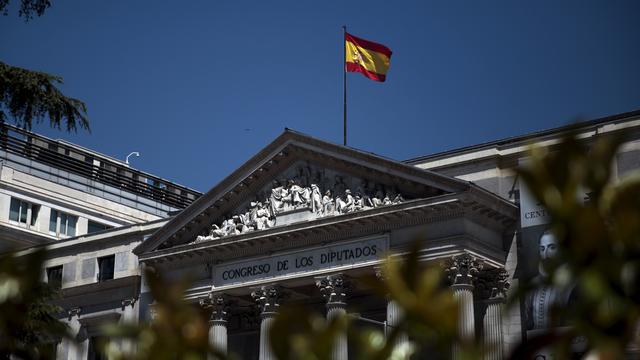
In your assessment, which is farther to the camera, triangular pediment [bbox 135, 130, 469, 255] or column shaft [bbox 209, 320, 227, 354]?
column shaft [bbox 209, 320, 227, 354]

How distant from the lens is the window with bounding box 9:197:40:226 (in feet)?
228

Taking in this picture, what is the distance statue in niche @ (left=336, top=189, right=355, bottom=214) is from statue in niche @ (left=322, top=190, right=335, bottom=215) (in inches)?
14.3

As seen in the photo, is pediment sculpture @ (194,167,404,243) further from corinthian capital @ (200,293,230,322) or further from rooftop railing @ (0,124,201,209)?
rooftop railing @ (0,124,201,209)

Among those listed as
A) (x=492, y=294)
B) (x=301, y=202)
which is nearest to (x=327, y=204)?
(x=301, y=202)

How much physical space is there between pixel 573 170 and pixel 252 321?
4681 cm

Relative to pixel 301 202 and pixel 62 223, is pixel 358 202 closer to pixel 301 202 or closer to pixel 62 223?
pixel 301 202

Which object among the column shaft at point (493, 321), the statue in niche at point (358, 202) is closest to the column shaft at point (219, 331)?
the statue in niche at point (358, 202)

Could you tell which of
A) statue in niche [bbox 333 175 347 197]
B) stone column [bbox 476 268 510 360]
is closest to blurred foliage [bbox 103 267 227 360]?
stone column [bbox 476 268 510 360]

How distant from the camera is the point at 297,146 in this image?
154 ft

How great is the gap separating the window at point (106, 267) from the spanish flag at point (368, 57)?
1636 centimetres

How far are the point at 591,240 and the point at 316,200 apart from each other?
136ft

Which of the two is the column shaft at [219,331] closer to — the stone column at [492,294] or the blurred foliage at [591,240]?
the stone column at [492,294]

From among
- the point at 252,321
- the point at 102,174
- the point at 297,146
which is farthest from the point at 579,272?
the point at 102,174

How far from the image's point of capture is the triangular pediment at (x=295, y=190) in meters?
43.4
